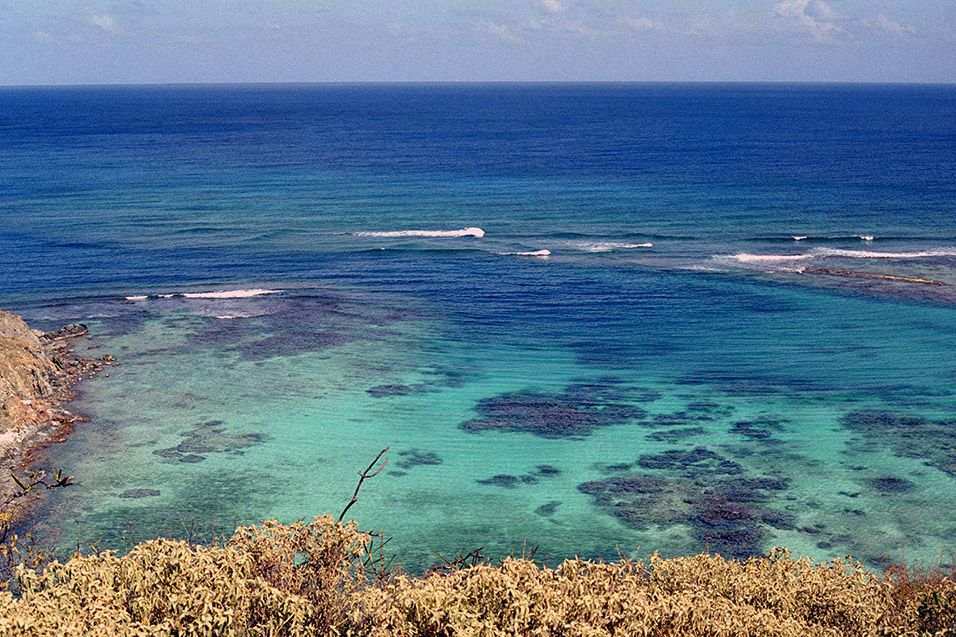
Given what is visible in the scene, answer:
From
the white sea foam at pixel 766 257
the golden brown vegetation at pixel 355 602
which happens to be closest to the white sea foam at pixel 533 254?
the white sea foam at pixel 766 257

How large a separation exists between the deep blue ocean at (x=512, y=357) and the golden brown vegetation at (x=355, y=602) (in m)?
10.2

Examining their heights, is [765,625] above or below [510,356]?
above

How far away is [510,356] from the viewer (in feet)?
127

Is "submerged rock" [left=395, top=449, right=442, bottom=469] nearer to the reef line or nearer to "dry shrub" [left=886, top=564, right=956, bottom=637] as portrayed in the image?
"dry shrub" [left=886, top=564, right=956, bottom=637]

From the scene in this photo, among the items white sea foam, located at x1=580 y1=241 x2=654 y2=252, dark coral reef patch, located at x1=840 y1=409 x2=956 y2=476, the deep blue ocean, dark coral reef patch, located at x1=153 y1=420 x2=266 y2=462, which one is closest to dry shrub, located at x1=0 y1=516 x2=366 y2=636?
the deep blue ocean

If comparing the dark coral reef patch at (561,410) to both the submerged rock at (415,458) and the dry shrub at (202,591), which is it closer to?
the submerged rock at (415,458)

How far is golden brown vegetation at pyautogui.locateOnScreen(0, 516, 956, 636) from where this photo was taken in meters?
10.2

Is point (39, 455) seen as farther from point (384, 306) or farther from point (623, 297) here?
point (623, 297)

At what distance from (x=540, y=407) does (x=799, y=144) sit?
113387mm

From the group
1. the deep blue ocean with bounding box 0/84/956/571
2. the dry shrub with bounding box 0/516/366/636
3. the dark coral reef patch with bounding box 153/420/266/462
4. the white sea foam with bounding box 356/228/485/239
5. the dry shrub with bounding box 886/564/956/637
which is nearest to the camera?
the dry shrub with bounding box 0/516/366/636

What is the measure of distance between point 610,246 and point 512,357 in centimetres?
2572

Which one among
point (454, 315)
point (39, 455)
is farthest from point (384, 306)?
point (39, 455)

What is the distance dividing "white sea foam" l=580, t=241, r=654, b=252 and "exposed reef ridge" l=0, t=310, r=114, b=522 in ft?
116

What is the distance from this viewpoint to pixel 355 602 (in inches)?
431
